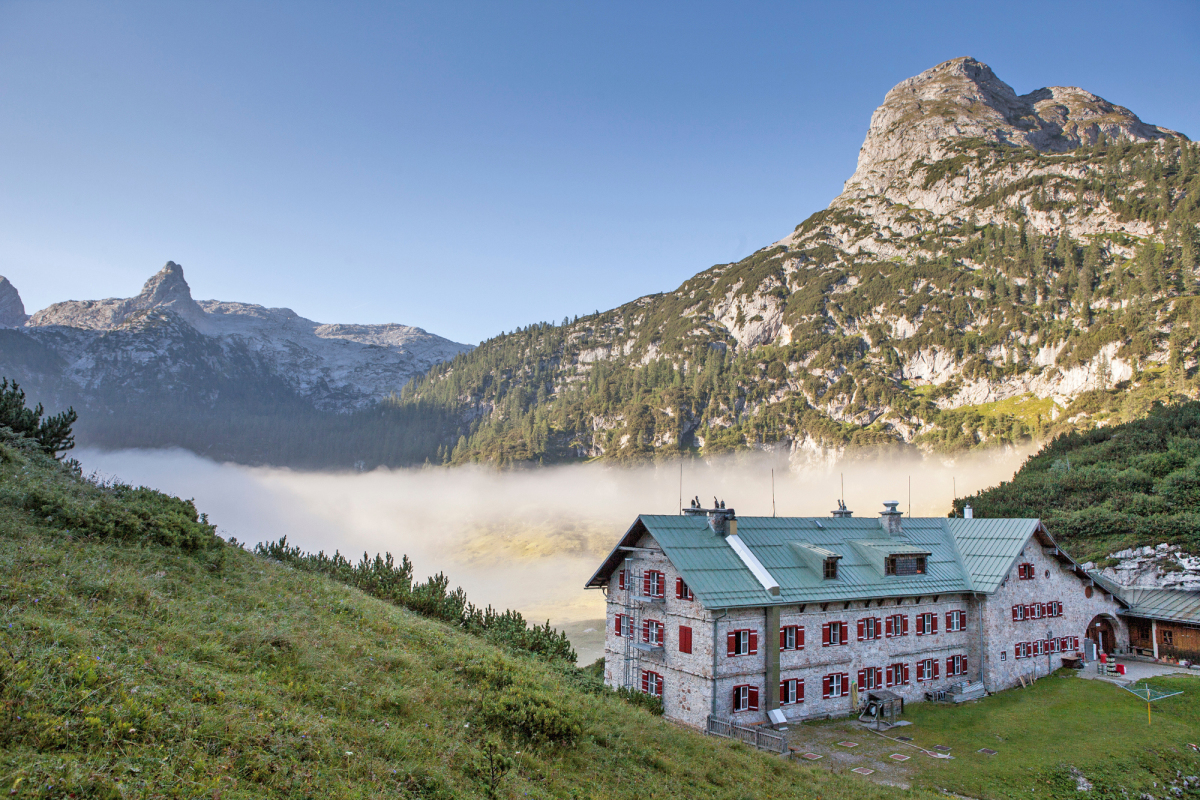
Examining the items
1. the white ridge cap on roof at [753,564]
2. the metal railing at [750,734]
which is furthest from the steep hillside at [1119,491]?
the metal railing at [750,734]

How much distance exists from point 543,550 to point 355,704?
545 ft

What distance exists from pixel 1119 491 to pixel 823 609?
5589 centimetres

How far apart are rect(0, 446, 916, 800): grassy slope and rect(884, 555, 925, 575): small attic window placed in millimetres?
17433

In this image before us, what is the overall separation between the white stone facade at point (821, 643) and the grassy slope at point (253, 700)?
824cm

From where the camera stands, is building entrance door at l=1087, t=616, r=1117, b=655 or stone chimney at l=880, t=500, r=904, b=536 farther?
building entrance door at l=1087, t=616, r=1117, b=655

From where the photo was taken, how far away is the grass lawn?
2680 centimetres

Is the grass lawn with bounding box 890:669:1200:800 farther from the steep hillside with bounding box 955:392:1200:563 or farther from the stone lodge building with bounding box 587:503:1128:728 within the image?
the steep hillside with bounding box 955:392:1200:563

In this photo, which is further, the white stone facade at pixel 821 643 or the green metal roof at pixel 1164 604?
the green metal roof at pixel 1164 604

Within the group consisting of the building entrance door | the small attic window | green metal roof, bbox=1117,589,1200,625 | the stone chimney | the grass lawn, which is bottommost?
the grass lawn

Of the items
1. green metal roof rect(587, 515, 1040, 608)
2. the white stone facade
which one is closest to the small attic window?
green metal roof rect(587, 515, 1040, 608)

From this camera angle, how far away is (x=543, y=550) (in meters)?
177

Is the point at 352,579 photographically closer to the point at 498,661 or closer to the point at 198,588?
the point at 198,588

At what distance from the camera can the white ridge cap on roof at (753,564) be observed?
1340 inches

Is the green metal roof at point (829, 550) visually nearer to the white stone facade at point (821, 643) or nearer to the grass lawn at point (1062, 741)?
the white stone facade at point (821, 643)
